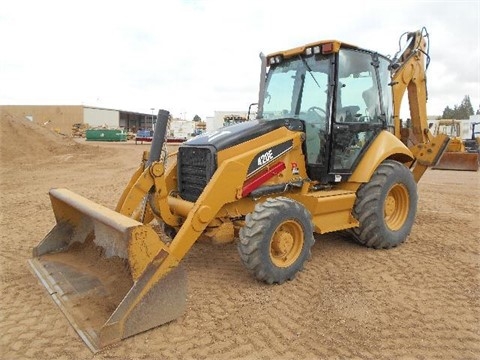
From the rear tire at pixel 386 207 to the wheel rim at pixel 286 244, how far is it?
1.22 meters

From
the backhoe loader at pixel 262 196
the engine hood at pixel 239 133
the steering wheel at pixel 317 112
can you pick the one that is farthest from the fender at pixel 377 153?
the engine hood at pixel 239 133

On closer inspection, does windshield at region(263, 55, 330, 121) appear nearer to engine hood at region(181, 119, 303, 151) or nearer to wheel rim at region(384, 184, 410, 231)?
engine hood at region(181, 119, 303, 151)

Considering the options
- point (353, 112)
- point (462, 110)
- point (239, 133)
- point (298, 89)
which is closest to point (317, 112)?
point (298, 89)

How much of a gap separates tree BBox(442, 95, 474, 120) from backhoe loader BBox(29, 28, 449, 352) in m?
67.3

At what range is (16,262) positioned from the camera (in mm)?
4812

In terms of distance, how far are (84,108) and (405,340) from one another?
59463mm

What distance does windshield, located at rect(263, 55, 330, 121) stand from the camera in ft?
16.6

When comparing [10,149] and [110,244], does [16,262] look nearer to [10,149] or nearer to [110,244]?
[110,244]

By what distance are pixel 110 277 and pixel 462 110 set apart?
78.7 m

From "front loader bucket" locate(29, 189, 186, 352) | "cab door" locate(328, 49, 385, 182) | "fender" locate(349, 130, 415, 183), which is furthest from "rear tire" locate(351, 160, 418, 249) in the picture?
"front loader bucket" locate(29, 189, 186, 352)

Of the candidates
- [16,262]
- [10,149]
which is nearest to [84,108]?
[10,149]

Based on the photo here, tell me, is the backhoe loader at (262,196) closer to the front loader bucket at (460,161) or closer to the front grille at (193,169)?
the front grille at (193,169)

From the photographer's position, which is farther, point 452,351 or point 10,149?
point 10,149

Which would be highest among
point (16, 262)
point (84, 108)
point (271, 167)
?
point (84, 108)
